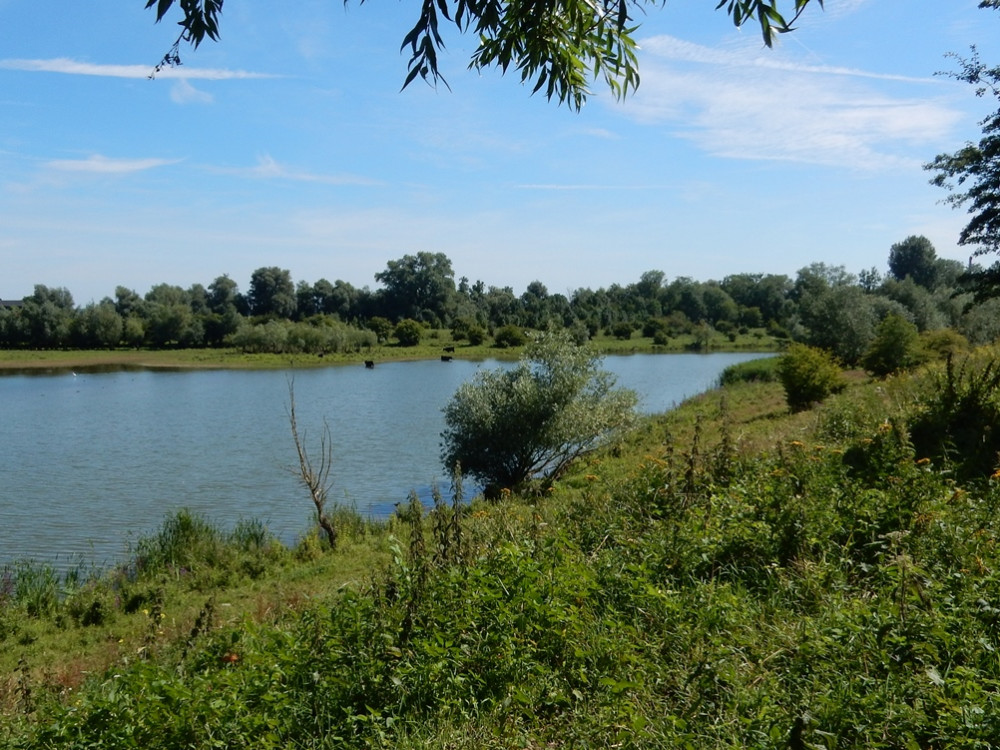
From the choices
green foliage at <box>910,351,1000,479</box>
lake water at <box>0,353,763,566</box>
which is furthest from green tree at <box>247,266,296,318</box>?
green foliage at <box>910,351,1000,479</box>

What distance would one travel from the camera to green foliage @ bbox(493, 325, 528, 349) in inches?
3295

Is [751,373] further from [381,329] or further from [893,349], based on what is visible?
[381,329]

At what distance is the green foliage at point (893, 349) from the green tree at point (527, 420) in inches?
516

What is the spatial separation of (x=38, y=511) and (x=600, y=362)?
15.3m

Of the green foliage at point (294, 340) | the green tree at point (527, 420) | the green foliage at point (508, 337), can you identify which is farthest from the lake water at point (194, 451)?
the green foliage at point (508, 337)

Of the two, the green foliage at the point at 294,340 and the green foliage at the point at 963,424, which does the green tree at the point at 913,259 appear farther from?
the green foliage at the point at 963,424

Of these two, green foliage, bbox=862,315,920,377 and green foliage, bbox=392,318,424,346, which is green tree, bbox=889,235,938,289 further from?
green foliage, bbox=862,315,920,377

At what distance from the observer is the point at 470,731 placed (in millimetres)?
3477

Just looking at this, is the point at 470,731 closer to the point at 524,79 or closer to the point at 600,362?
the point at 524,79

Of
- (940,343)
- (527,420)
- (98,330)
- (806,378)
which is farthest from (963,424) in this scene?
(98,330)

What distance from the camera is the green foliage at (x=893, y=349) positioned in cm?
2772

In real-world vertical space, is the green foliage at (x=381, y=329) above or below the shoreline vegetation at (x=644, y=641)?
above

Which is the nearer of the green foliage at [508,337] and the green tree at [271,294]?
the green foliage at [508,337]

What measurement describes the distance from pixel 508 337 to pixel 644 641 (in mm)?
80904
